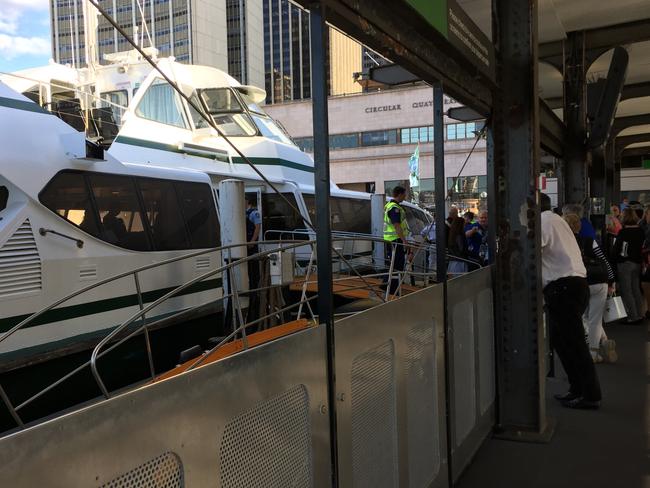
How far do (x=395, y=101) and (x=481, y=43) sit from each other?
33.0 meters

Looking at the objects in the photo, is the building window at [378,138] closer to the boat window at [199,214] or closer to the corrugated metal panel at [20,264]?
the boat window at [199,214]

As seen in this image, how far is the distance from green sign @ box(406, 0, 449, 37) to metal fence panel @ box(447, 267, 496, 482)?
1.65 meters

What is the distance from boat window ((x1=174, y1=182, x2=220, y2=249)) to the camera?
7.04 metres

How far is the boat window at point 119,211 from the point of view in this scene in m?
5.78

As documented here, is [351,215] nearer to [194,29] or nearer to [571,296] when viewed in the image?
[571,296]

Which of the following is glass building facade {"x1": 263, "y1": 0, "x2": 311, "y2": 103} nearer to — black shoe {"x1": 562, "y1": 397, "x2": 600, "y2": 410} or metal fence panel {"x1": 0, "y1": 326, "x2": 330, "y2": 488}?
metal fence panel {"x1": 0, "y1": 326, "x2": 330, "y2": 488}

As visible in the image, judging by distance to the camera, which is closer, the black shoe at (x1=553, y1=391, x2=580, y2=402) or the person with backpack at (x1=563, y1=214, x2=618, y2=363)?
the black shoe at (x1=553, y1=391, x2=580, y2=402)

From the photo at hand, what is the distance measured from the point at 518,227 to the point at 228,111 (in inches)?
303

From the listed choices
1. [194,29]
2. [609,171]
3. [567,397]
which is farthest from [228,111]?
[194,29]

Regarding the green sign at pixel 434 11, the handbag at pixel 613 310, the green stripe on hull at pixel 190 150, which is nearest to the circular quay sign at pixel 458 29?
the green sign at pixel 434 11

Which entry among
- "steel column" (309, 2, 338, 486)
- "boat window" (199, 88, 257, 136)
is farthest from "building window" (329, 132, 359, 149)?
"steel column" (309, 2, 338, 486)

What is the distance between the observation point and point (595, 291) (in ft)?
22.9

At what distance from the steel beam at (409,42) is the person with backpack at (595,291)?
3235mm

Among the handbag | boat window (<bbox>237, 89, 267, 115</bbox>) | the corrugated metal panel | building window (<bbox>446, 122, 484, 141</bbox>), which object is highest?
building window (<bbox>446, 122, 484, 141</bbox>)
